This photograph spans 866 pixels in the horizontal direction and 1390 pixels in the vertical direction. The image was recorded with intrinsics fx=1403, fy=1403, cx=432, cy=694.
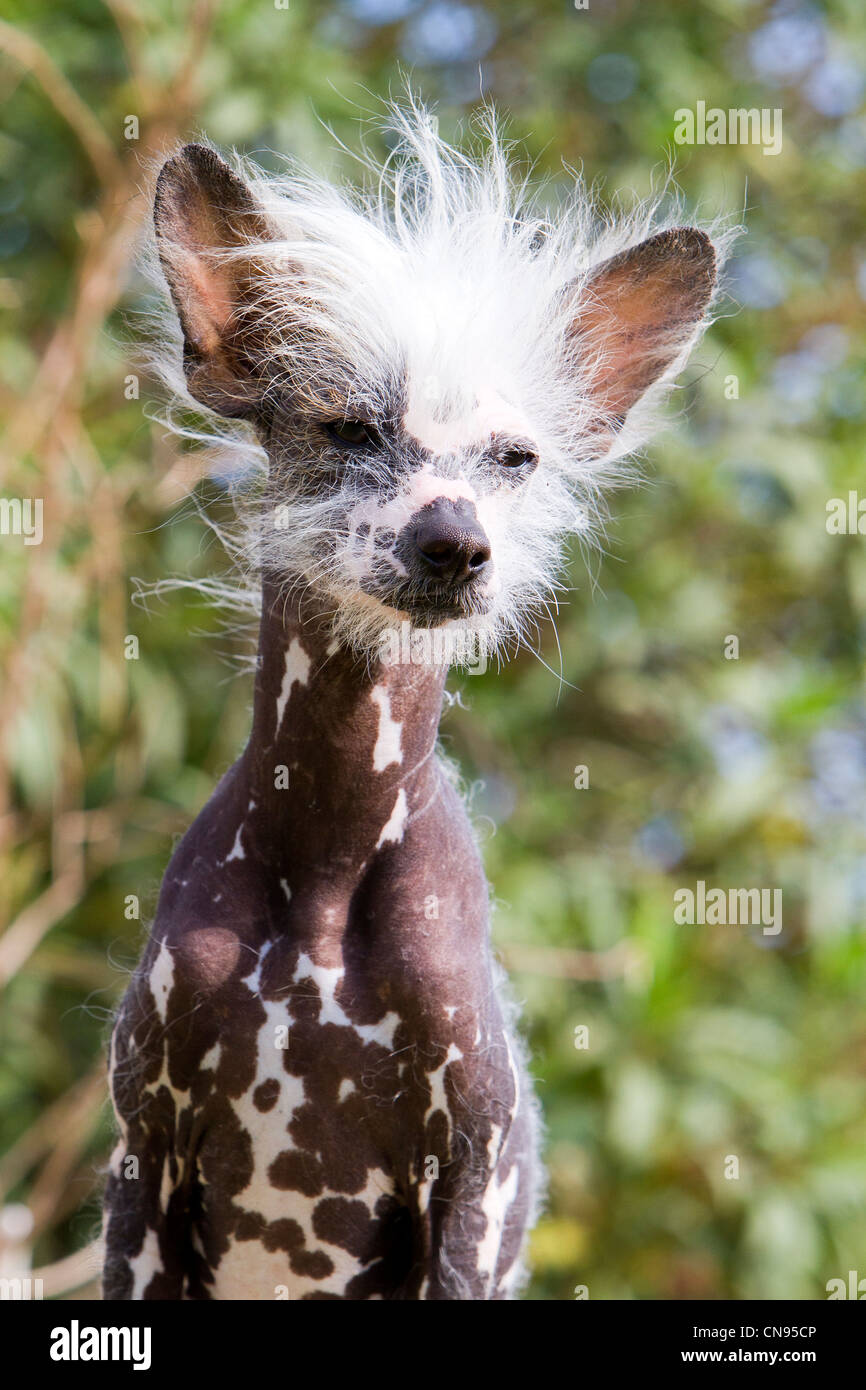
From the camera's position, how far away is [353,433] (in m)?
1.73

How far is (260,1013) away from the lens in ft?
5.86

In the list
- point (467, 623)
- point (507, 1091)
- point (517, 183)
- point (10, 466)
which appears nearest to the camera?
point (467, 623)

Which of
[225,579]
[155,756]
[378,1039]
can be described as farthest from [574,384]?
[155,756]

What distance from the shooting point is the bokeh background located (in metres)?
5.02

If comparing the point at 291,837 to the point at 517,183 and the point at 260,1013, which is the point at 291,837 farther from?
the point at 517,183

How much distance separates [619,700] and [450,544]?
169 inches

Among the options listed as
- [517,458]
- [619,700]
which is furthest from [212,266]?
[619,700]

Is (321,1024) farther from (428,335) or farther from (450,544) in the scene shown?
(428,335)

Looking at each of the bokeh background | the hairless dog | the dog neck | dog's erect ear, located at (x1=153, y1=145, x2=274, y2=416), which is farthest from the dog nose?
the bokeh background

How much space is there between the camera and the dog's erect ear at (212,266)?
1717 millimetres

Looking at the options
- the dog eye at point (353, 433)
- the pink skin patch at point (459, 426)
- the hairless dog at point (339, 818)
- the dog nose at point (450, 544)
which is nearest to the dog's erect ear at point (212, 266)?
the hairless dog at point (339, 818)

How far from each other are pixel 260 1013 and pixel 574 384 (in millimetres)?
954

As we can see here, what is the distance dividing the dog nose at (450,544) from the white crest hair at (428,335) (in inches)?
4.0

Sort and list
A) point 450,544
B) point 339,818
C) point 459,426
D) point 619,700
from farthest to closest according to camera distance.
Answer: point 619,700 → point 339,818 → point 459,426 → point 450,544
